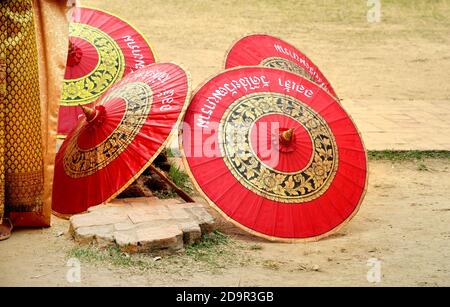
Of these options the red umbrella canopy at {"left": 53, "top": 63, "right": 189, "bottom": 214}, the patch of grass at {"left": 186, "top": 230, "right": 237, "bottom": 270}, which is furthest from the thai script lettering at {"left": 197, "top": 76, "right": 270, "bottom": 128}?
the patch of grass at {"left": 186, "top": 230, "right": 237, "bottom": 270}

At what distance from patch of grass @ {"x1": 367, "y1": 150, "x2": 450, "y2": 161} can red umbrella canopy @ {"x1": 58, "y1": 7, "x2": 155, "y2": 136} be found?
2019 millimetres

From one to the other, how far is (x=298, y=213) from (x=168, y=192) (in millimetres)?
1260

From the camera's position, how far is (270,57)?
5867 millimetres

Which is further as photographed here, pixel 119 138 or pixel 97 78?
pixel 97 78

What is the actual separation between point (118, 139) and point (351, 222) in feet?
5.12

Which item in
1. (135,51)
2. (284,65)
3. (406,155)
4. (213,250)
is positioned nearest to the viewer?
(213,250)

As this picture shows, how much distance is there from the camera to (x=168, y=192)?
5.45 m

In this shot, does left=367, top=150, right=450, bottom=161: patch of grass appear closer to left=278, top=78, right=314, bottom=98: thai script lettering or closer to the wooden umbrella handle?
left=278, top=78, right=314, bottom=98: thai script lettering

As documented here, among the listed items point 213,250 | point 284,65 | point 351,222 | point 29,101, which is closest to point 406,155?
point 284,65

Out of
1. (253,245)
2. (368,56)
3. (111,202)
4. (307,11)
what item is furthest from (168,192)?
(307,11)

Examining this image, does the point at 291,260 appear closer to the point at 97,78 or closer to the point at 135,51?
the point at 97,78

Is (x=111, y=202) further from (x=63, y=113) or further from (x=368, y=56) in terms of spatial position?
(x=368, y=56)

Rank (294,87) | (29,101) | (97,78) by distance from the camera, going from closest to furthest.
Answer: (29,101) < (294,87) < (97,78)

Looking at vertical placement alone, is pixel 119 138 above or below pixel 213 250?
above
